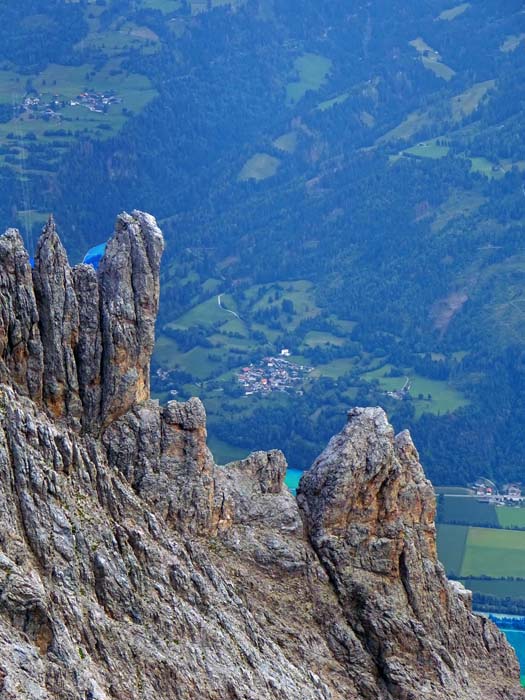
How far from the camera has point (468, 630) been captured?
308 ft

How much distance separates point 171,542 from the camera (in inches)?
3305

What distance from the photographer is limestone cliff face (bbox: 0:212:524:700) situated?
7725 cm

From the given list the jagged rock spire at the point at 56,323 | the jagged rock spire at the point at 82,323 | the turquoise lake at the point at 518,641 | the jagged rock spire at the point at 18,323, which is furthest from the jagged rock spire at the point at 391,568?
the turquoise lake at the point at 518,641

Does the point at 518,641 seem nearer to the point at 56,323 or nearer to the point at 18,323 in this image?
the point at 56,323

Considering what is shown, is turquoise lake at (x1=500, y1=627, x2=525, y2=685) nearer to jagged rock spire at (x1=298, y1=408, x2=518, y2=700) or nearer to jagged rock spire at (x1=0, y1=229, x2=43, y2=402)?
jagged rock spire at (x1=298, y1=408, x2=518, y2=700)

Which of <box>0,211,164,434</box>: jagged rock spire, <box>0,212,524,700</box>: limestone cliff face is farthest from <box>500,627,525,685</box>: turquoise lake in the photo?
<box>0,211,164,434</box>: jagged rock spire

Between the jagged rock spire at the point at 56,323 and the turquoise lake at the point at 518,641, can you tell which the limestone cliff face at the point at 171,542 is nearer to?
the jagged rock spire at the point at 56,323

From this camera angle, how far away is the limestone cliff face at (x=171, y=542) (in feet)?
253

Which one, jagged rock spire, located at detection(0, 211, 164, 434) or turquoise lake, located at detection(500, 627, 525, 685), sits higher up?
turquoise lake, located at detection(500, 627, 525, 685)

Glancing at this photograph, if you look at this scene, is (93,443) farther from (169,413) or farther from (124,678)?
(124,678)

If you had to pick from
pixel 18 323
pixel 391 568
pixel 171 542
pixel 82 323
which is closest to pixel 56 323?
pixel 82 323

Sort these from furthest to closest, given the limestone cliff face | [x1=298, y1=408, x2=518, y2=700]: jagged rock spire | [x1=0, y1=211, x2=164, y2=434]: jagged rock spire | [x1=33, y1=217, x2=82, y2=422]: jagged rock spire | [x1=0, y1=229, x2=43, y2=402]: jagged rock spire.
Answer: [x1=298, y1=408, x2=518, y2=700]: jagged rock spire → [x1=33, y1=217, x2=82, y2=422]: jagged rock spire → [x1=0, y1=211, x2=164, y2=434]: jagged rock spire → [x1=0, y1=229, x2=43, y2=402]: jagged rock spire → the limestone cliff face

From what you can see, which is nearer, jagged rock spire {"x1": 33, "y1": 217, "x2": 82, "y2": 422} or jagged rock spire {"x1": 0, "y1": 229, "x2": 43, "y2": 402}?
jagged rock spire {"x1": 0, "y1": 229, "x2": 43, "y2": 402}

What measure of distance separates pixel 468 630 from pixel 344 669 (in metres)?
8.44
